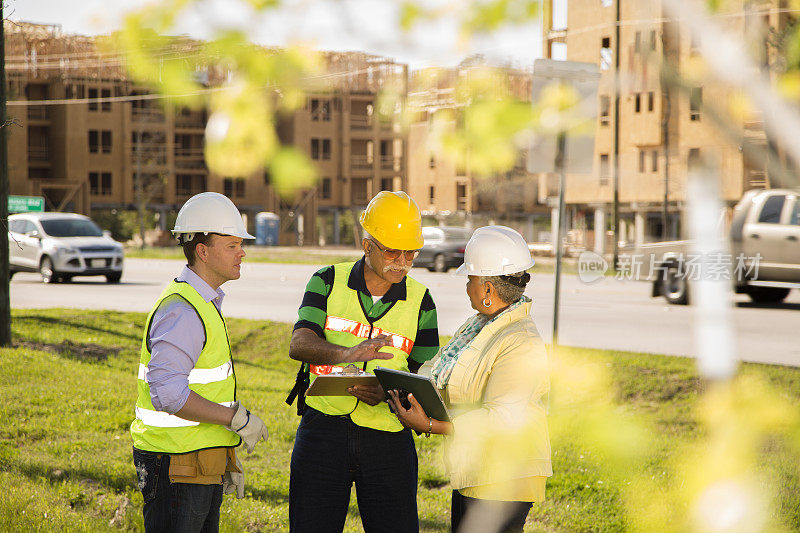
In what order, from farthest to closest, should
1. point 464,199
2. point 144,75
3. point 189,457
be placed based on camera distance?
point 464,199 → point 189,457 → point 144,75

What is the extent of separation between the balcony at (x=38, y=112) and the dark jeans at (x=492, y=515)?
63.5 meters

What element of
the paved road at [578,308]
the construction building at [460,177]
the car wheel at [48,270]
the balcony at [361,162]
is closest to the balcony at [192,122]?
the balcony at [361,162]

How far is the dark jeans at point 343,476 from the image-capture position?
321cm

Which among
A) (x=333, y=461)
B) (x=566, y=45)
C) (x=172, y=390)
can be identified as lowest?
(x=333, y=461)

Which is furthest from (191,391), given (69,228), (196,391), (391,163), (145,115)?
(391,163)

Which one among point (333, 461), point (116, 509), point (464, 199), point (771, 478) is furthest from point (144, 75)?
point (464, 199)

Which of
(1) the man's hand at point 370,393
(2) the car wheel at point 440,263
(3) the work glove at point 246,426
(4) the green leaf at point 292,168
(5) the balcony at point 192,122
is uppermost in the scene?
(5) the balcony at point 192,122

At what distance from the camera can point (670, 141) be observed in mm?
2779

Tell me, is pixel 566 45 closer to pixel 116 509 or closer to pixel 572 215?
pixel 116 509

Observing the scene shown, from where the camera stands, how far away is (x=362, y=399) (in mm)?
3121

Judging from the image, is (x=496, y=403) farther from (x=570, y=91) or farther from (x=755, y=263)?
(x=755, y=263)

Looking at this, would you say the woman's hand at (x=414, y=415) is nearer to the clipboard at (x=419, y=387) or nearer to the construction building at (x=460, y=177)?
the clipboard at (x=419, y=387)

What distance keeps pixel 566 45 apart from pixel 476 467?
140 centimetres

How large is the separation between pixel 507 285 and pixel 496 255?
0.12 m
